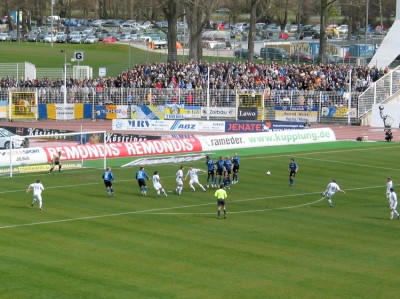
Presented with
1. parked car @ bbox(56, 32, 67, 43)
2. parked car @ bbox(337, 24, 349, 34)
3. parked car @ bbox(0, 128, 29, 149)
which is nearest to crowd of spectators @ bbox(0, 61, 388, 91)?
parked car @ bbox(0, 128, 29, 149)

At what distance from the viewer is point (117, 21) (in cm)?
16212

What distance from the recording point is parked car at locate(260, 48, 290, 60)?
373 feet

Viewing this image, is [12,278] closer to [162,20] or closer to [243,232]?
[243,232]

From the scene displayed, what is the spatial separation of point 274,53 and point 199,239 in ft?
258

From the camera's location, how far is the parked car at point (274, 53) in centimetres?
11375

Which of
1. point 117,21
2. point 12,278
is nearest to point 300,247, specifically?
point 12,278

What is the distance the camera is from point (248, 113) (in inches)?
3209

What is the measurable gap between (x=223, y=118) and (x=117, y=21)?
83001mm

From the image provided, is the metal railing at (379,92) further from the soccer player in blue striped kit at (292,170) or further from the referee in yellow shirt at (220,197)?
the referee in yellow shirt at (220,197)

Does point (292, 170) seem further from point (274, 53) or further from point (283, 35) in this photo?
point (283, 35)

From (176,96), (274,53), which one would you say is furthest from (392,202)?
(274,53)

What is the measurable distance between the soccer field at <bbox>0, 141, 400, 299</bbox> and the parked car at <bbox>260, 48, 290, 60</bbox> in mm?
57481

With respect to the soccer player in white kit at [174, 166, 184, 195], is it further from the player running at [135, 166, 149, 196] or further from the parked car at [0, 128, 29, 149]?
the parked car at [0, 128, 29, 149]

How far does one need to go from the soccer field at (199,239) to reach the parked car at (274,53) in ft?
189
